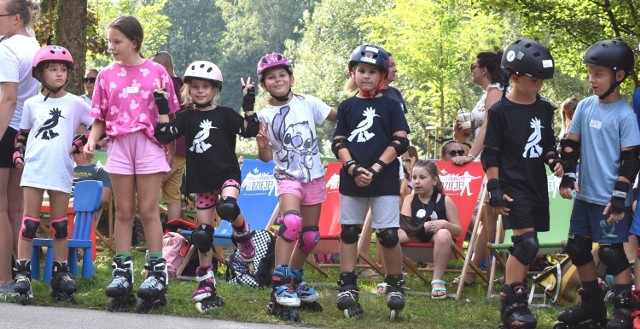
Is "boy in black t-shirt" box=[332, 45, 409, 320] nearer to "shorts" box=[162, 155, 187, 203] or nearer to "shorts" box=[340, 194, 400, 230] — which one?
"shorts" box=[340, 194, 400, 230]

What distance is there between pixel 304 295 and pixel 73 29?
267 inches

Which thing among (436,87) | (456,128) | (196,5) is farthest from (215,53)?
(456,128)

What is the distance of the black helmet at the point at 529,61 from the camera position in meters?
7.33

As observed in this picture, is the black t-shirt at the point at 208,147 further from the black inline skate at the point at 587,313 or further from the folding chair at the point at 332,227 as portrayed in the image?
the black inline skate at the point at 587,313

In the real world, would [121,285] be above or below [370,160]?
below

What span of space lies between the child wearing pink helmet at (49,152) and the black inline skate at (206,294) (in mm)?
997

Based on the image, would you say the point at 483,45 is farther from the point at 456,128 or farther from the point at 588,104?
the point at 588,104

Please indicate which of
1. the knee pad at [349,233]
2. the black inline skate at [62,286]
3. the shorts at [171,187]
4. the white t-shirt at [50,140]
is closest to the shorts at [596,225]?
the knee pad at [349,233]

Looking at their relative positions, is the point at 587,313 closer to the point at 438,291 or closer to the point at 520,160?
the point at 520,160

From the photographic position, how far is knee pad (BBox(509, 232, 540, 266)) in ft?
23.9

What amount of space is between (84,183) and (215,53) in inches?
3293

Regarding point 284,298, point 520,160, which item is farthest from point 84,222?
point 520,160

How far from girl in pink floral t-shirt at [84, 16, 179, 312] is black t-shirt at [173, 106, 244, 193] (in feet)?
0.66

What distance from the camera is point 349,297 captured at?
767 centimetres
